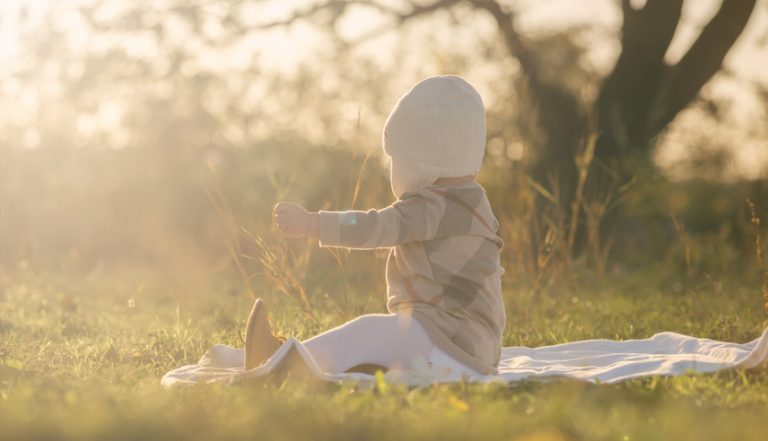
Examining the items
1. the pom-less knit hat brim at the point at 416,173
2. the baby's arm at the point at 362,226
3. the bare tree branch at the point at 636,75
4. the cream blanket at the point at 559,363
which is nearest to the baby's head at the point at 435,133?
the pom-less knit hat brim at the point at 416,173

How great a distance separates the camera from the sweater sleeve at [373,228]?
374 centimetres

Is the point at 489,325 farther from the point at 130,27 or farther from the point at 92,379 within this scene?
the point at 130,27

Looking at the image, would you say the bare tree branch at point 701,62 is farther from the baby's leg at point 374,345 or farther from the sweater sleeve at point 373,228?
the baby's leg at point 374,345

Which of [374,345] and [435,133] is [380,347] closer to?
[374,345]

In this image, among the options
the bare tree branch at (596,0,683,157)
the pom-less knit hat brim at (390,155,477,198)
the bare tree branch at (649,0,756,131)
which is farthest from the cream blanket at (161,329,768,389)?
the bare tree branch at (649,0,756,131)

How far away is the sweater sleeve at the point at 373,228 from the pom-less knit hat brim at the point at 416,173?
0.17m

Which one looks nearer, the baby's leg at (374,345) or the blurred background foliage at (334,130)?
the baby's leg at (374,345)

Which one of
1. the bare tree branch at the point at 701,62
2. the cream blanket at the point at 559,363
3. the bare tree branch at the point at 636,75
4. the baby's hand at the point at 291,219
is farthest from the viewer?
the bare tree branch at the point at 636,75

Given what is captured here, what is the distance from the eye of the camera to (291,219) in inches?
146

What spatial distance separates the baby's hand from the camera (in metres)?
3.70

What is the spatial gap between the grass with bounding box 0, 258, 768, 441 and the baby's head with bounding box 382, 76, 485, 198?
83cm

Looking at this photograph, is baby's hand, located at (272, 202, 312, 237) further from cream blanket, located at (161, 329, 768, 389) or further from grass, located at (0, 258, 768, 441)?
grass, located at (0, 258, 768, 441)

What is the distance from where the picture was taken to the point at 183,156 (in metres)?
12.9

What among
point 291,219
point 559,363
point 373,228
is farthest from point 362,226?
point 559,363
